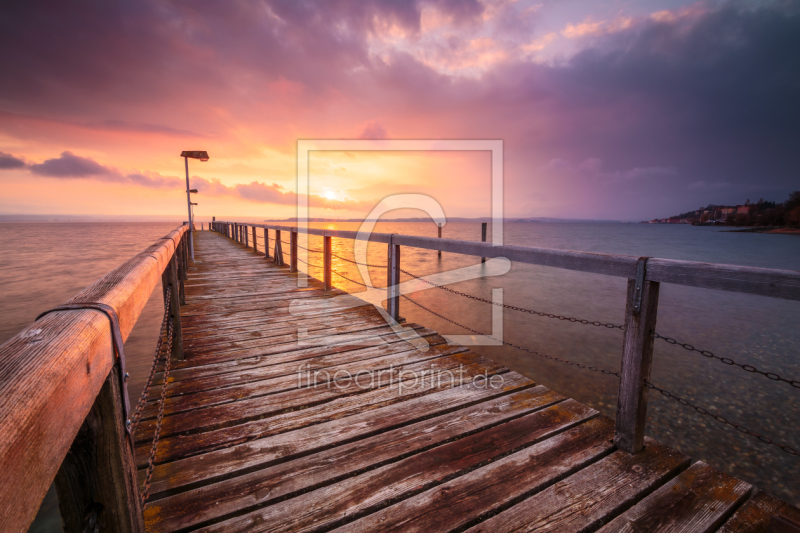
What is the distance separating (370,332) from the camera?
418 centimetres

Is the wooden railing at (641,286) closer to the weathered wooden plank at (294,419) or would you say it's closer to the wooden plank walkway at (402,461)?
the wooden plank walkway at (402,461)

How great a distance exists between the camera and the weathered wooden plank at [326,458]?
1709mm

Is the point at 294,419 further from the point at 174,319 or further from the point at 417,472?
the point at 174,319

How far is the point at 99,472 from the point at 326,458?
1319 millimetres

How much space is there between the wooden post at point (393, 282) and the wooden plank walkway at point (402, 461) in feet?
3.59

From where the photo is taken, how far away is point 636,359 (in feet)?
6.86

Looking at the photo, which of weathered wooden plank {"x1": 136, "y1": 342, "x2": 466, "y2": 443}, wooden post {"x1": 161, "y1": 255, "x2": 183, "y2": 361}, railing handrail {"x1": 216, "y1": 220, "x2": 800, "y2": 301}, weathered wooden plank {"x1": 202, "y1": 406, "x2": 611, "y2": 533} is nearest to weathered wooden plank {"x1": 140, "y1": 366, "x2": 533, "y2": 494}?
weathered wooden plank {"x1": 136, "y1": 342, "x2": 466, "y2": 443}

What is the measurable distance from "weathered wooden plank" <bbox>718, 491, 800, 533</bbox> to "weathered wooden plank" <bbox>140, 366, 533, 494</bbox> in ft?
4.49

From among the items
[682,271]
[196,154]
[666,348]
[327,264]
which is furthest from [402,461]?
[196,154]

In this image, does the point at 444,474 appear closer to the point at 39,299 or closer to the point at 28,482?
the point at 28,482

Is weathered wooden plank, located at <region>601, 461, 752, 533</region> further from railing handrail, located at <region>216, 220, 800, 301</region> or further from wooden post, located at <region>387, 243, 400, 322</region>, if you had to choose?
wooden post, located at <region>387, 243, 400, 322</region>

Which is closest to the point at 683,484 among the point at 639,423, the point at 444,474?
the point at 639,423

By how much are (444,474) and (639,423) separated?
1243 mm

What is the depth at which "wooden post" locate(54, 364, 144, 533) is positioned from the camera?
2.94 ft
